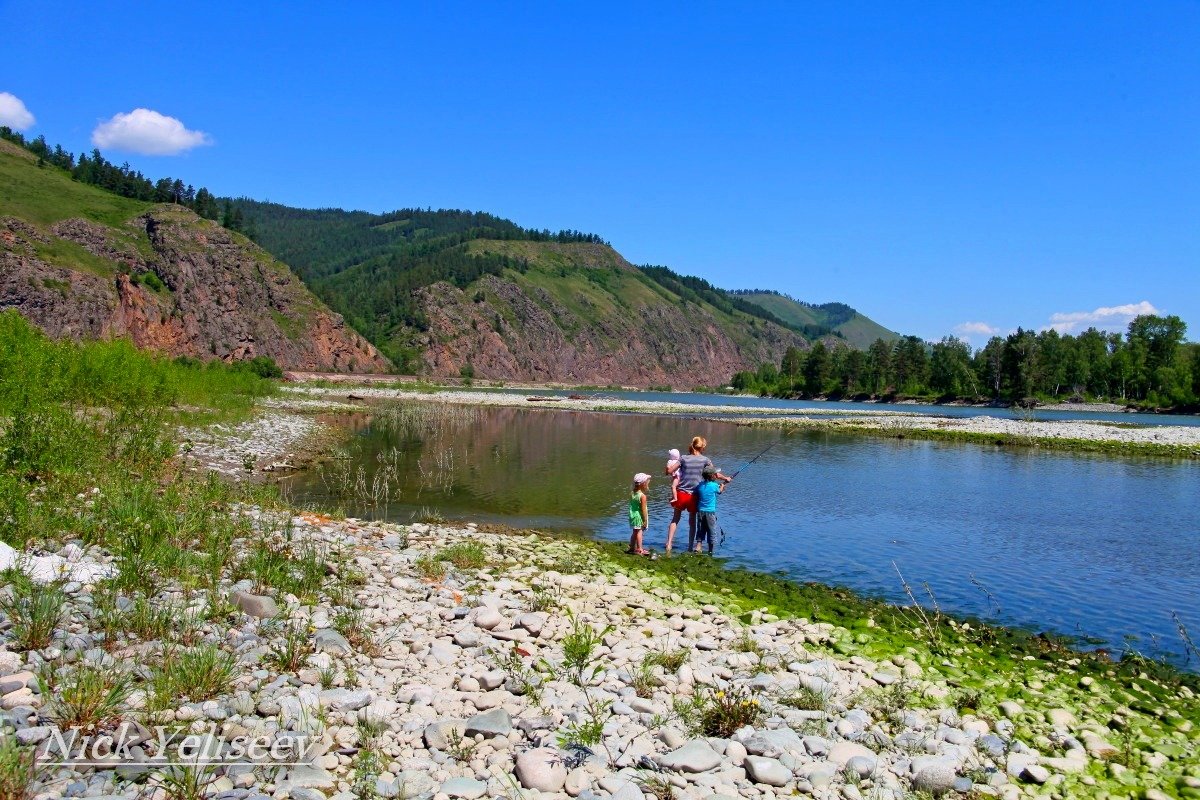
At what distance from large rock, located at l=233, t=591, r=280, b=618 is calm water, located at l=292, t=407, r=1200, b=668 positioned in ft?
32.2

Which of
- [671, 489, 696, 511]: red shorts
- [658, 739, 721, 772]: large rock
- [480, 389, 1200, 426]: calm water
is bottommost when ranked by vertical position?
[658, 739, 721, 772]: large rock

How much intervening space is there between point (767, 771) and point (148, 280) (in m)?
124

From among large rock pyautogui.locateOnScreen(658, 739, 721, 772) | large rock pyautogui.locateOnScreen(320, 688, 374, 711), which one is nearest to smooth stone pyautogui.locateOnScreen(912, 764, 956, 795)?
large rock pyautogui.locateOnScreen(658, 739, 721, 772)

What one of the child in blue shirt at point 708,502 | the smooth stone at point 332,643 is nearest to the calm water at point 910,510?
the child in blue shirt at point 708,502

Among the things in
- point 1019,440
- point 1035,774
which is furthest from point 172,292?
point 1035,774

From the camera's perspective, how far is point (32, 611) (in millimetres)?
6891

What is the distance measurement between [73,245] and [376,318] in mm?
93051

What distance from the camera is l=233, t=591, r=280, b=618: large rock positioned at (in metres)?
8.43

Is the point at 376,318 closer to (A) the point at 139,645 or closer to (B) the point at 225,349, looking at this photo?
(B) the point at 225,349

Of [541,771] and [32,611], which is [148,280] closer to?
[32,611]

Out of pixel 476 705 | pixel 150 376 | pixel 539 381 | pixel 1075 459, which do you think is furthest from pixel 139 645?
pixel 539 381

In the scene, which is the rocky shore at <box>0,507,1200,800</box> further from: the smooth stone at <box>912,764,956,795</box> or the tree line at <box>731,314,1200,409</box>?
the tree line at <box>731,314,1200,409</box>

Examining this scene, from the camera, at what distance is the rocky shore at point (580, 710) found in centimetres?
591

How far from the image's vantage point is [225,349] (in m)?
117
